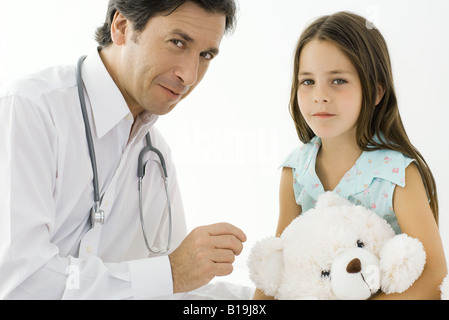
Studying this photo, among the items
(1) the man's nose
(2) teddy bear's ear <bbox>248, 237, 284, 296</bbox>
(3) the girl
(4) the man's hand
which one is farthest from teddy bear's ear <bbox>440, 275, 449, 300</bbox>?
(1) the man's nose

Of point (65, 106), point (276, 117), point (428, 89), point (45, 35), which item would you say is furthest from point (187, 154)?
point (65, 106)

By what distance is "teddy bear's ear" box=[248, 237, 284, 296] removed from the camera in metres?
1.22

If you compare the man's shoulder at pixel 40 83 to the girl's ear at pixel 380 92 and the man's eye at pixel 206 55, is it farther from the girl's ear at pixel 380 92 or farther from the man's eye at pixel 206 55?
the girl's ear at pixel 380 92

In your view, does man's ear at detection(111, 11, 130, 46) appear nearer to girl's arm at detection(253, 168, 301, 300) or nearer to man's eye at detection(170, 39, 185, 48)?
man's eye at detection(170, 39, 185, 48)

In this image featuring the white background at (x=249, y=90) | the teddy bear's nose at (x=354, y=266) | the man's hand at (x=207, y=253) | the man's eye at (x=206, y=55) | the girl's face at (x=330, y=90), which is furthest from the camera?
the white background at (x=249, y=90)

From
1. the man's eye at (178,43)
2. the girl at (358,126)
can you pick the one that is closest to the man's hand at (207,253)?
the girl at (358,126)

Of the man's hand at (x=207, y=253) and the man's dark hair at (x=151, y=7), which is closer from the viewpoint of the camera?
A: the man's hand at (x=207, y=253)

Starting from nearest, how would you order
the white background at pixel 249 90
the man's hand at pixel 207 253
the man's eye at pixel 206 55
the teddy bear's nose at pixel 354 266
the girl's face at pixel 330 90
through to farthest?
the teddy bear's nose at pixel 354 266 → the man's hand at pixel 207 253 → the girl's face at pixel 330 90 → the man's eye at pixel 206 55 → the white background at pixel 249 90

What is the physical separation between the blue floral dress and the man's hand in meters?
0.33

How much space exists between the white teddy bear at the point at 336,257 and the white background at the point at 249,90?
1.21 meters

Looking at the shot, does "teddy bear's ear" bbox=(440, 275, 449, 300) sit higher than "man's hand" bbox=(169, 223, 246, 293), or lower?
lower

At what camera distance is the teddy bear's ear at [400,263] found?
110 cm

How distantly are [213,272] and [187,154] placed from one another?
1.75m
